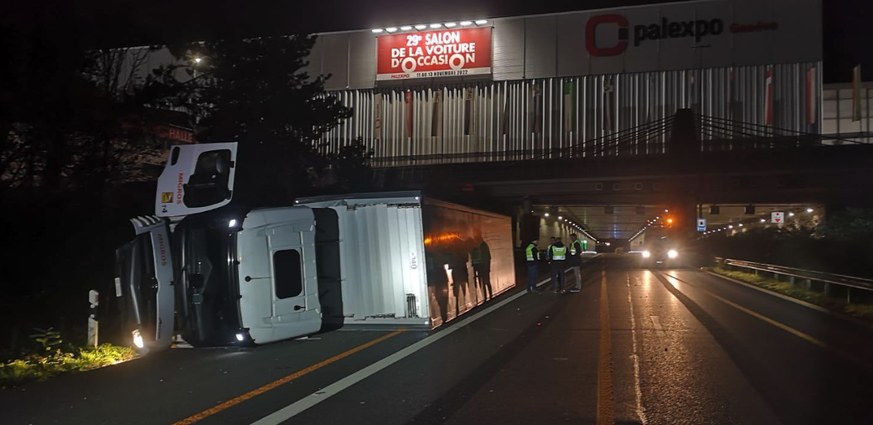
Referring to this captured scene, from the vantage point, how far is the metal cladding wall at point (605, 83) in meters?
52.2

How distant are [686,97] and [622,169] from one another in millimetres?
14209

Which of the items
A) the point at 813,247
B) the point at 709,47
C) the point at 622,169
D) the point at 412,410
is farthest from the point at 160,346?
the point at 709,47

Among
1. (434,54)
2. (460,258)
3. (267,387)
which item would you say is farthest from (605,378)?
(434,54)

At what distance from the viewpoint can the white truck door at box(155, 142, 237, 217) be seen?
405 inches

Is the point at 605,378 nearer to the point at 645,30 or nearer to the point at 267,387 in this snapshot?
the point at 267,387

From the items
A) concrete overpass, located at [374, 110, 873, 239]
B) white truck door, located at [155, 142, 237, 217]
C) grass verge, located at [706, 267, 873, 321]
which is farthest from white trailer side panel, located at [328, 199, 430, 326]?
concrete overpass, located at [374, 110, 873, 239]

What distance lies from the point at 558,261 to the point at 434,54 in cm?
3964

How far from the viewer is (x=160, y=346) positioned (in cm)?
982

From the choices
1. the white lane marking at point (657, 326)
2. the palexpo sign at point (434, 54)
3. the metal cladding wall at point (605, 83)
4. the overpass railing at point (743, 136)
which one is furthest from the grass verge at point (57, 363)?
the palexpo sign at point (434, 54)

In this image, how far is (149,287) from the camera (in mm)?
9570

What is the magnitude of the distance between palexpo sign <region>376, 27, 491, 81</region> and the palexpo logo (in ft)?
26.0

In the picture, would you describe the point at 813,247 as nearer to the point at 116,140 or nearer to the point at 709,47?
the point at 116,140

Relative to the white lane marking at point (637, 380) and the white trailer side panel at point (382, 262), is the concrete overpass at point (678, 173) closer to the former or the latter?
the white trailer side panel at point (382, 262)

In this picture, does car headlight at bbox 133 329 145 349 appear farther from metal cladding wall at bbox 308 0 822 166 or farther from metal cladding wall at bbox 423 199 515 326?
metal cladding wall at bbox 308 0 822 166
